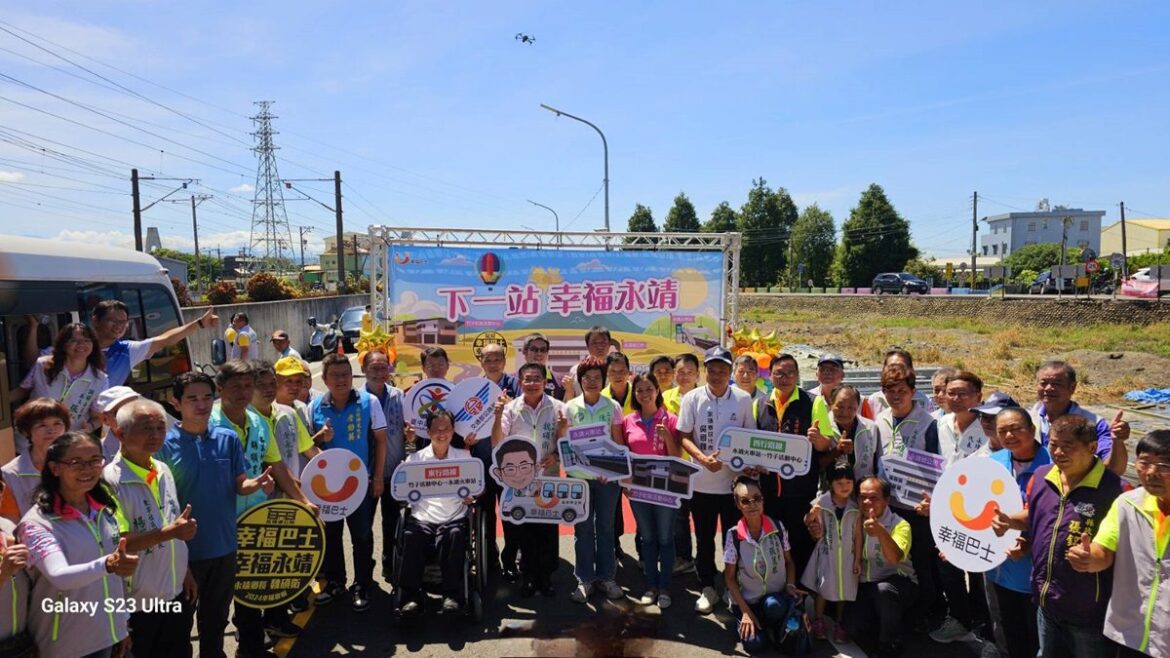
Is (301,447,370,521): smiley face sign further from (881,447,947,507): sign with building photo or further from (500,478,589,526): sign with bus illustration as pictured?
(881,447,947,507): sign with building photo

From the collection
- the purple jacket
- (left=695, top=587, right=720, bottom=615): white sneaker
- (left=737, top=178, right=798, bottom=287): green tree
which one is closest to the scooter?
(left=695, top=587, right=720, bottom=615): white sneaker

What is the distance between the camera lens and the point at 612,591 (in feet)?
15.1

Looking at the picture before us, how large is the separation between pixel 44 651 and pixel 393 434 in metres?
2.50

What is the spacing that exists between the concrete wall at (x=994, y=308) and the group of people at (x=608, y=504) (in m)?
32.5

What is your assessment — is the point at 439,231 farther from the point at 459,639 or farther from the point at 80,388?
the point at 459,639

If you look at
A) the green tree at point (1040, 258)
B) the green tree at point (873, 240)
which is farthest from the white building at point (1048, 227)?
the green tree at point (873, 240)

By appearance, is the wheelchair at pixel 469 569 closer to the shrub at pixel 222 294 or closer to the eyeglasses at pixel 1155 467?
the eyeglasses at pixel 1155 467

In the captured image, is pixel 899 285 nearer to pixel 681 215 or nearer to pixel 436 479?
pixel 681 215

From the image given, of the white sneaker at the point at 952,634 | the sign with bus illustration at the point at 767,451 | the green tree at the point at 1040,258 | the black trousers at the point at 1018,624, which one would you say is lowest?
the white sneaker at the point at 952,634

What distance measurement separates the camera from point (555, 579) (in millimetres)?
5004

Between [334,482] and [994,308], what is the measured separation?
37764mm

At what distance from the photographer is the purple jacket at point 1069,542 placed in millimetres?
2861

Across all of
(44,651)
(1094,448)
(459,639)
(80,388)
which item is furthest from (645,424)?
(80,388)

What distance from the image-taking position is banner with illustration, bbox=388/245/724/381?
842 cm
